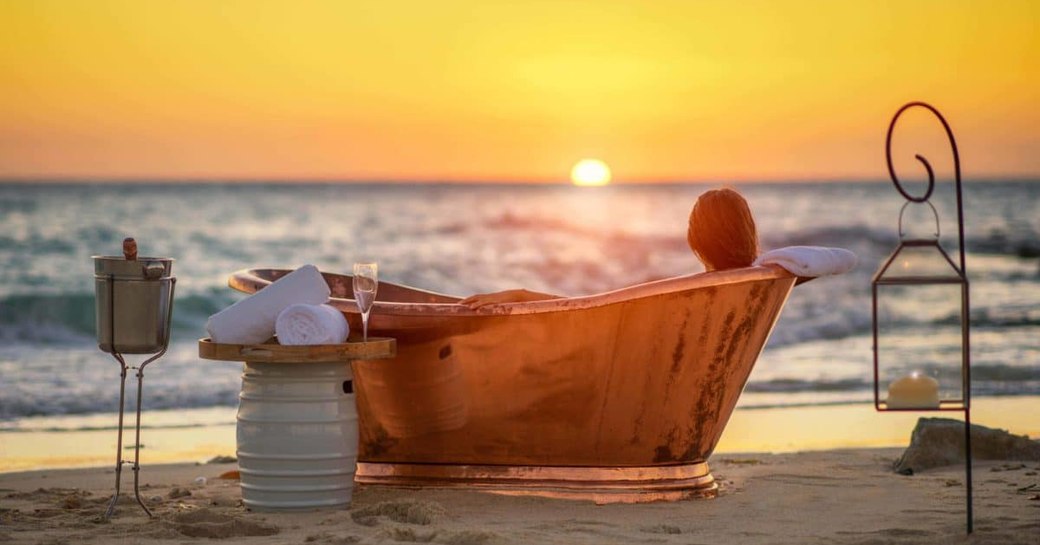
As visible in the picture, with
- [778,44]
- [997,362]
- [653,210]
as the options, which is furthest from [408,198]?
[997,362]

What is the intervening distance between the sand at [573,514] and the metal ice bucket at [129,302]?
598 mm

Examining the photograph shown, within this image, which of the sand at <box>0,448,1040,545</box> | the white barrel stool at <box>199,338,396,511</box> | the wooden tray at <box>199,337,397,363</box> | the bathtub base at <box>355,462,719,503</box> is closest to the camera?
the sand at <box>0,448,1040,545</box>

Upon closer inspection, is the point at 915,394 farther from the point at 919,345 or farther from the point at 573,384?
the point at 919,345

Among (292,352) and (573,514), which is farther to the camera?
(573,514)

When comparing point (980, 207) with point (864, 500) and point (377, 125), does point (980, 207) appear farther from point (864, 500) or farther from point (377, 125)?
point (864, 500)

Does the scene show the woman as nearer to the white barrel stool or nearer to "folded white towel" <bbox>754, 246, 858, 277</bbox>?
"folded white towel" <bbox>754, 246, 858, 277</bbox>

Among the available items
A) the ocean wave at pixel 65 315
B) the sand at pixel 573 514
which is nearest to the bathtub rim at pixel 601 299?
the sand at pixel 573 514

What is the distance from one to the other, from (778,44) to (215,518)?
13.6 m

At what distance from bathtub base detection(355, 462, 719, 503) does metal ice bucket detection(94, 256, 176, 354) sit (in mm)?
1125

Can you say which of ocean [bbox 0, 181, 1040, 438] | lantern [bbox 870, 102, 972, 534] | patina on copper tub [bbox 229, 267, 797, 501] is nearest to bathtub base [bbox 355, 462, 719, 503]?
patina on copper tub [bbox 229, 267, 797, 501]

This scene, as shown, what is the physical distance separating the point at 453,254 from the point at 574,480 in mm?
18585

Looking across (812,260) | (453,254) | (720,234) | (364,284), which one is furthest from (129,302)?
(453,254)

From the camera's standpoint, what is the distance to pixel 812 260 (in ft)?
15.3

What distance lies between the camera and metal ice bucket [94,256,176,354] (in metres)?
4.70
